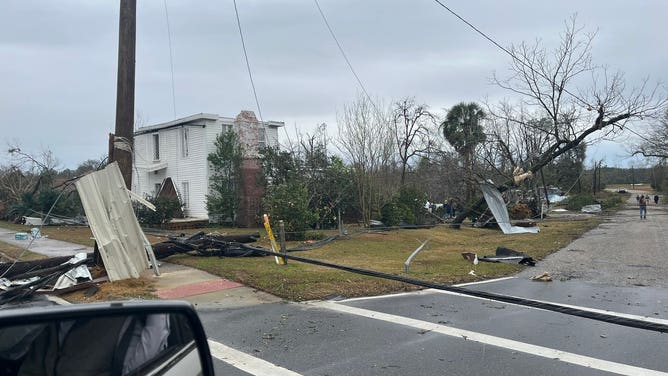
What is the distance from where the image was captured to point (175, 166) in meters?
29.7

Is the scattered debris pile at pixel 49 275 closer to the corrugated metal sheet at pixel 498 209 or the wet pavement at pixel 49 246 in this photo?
the wet pavement at pixel 49 246

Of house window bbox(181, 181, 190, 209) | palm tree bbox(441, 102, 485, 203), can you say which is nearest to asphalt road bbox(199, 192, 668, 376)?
house window bbox(181, 181, 190, 209)

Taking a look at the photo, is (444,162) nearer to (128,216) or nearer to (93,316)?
(128,216)

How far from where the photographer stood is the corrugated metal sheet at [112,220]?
9.86 m

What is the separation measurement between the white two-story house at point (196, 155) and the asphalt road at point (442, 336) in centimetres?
1769

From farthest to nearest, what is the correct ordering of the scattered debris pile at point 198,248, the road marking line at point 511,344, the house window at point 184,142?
the house window at point 184,142, the scattered debris pile at point 198,248, the road marking line at point 511,344

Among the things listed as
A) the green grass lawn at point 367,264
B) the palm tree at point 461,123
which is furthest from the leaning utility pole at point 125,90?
the palm tree at point 461,123

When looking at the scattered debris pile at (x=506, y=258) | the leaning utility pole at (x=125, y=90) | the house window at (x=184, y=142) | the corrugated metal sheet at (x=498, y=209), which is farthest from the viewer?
the house window at (x=184, y=142)

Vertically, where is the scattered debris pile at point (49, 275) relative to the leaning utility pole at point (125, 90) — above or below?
below

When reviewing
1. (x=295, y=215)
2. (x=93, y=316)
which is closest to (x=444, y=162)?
(x=295, y=215)

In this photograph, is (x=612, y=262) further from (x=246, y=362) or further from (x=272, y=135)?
(x=272, y=135)

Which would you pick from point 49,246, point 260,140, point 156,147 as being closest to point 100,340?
point 49,246

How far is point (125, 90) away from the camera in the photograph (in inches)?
431

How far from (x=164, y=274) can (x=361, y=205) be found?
43.0 ft
